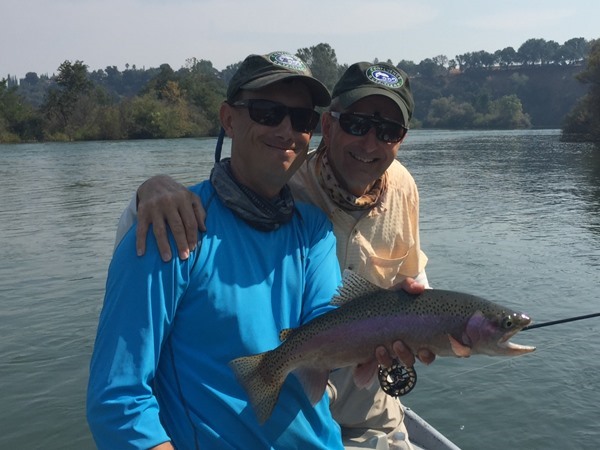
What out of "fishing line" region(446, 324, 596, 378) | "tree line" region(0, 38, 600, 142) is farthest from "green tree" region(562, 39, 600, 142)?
"fishing line" region(446, 324, 596, 378)

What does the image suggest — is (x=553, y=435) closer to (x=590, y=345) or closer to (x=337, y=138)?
(x=590, y=345)

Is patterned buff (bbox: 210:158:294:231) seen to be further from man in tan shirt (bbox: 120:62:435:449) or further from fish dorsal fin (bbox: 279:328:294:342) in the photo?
man in tan shirt (bbox: 120:62:435:449)

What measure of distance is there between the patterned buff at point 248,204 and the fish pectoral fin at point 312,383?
0.66 m

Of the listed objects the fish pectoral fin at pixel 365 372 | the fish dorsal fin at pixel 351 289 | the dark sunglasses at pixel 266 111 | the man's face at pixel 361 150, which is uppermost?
the dark sunglasses at pixel 266 111

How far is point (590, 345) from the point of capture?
9484 mm

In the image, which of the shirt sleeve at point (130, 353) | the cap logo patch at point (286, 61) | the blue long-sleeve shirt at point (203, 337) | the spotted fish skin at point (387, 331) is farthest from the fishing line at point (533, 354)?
the shirt sleeve at point (130, 353)

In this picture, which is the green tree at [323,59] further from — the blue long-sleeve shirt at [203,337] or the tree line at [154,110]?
the blue long-sleeve shirt at [203,337]

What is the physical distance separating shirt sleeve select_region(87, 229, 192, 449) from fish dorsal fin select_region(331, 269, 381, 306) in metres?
0.91

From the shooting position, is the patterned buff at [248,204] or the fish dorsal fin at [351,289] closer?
the patterned buff at [248,204]

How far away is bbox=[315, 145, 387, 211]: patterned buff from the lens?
4141 mm

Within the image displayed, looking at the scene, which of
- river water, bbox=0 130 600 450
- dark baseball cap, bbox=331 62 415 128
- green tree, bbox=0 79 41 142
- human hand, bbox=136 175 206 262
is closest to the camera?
human hand, bbox=136 175 206 262

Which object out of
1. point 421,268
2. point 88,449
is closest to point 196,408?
point 421,268

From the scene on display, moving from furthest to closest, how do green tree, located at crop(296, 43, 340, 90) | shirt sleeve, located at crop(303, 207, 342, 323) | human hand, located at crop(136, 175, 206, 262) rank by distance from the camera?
green tree, located at crop(296, 43, 340, 90)
shirt sleeve, located at crop(303, 207, 342, 323)
human hand, located at crop(136, 175, 206, 262)

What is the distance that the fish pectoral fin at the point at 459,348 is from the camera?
3113mm
